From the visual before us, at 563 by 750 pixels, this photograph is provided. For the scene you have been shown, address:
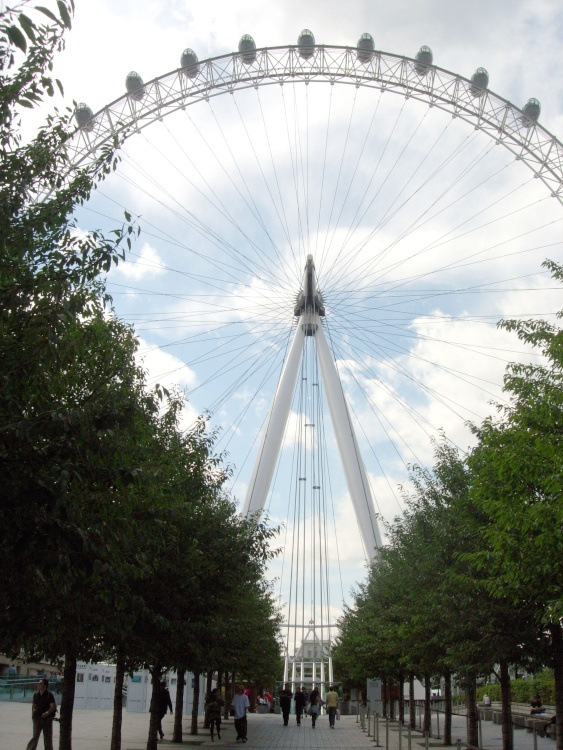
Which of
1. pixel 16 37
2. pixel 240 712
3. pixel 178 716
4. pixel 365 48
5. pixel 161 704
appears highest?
pixel 365 48

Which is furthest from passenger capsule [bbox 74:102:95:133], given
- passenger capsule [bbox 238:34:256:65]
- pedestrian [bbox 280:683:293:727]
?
pedestrian [bbox 280:683:293:727]

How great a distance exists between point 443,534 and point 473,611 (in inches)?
89.6

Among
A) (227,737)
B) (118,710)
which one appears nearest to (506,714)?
(118,710)

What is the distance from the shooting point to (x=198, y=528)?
60.8 ft

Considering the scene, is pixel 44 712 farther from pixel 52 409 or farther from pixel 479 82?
pixel 479 82

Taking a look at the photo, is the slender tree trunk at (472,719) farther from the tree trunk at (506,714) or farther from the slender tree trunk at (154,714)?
the slender tree trunk at (154,714)

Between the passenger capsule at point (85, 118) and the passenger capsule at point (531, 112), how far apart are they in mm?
17609

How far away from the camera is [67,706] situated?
17.6 meters

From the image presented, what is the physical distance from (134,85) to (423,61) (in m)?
12.2

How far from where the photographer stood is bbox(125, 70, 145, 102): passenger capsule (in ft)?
117

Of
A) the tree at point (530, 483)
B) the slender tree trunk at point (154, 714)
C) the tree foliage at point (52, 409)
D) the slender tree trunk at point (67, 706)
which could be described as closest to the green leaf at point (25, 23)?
the tree foliage at point (52, 409)

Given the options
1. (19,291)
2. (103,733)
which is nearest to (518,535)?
(19,291)

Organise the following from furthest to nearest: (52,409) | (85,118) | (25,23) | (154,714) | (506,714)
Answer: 1. (85,118)
2. (154,714)
3. (506,714)
4. (52,409)
5. (25,23)

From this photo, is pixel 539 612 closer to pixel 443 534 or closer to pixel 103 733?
pixel 443 534
